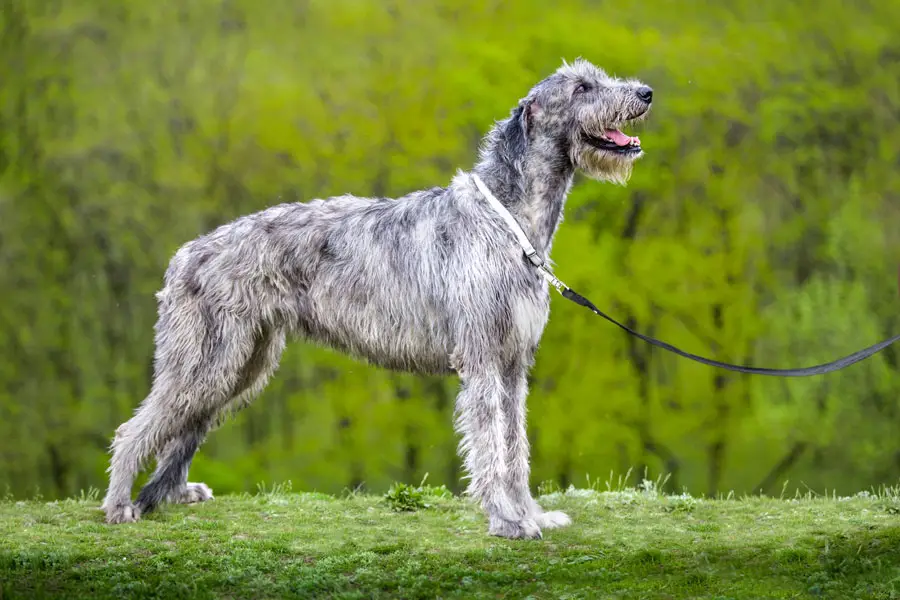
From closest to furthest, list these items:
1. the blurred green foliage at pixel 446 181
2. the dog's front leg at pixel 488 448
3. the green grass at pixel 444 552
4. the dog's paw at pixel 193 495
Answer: the green grass at pixel 444 552
the dog's front leg at pixel 488 448
the dog's paw at pixel 193 495
the blurred green foliage at pixel 446 181

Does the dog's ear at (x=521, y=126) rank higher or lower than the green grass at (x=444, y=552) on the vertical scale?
higher

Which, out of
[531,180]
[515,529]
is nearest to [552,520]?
[515,529]

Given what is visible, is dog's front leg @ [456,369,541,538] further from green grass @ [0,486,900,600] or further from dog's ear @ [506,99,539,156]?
dog's ear @ [506,99,539,156]

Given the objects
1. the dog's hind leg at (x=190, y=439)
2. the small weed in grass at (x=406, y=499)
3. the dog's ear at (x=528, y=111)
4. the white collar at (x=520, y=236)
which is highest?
A: the dog's ear at (x=528, y=111)

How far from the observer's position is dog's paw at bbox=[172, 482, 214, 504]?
25.7ft

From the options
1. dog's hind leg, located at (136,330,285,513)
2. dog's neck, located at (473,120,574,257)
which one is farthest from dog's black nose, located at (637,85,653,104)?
dog's hind leg, located at (136,330,285,513)

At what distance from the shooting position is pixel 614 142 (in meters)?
6.70

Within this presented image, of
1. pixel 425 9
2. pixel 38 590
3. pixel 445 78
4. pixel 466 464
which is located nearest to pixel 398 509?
pixel 466 464

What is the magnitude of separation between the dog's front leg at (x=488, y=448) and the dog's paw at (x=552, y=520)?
0.41 meters

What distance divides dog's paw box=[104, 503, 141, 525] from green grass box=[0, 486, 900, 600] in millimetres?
113

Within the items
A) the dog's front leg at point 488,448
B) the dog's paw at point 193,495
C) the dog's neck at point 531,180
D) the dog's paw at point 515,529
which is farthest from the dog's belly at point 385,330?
the dog's paw at point 193,495

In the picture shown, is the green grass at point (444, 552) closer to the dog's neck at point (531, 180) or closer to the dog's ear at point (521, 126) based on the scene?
the dog's neck at point (531, 180)

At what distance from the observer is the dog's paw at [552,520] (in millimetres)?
6965

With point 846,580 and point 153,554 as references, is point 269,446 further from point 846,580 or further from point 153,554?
Answer: point 846,580
